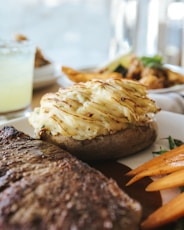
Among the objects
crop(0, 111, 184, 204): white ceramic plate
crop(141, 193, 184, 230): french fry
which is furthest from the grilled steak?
crop(0, 111, 184, 204): white ceramic plate

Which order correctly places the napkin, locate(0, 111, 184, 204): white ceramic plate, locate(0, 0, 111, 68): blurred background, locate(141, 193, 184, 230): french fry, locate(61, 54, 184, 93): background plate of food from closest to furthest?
1. locate(141, 193, 184, 230): french fry
2. locate(0, 111, 184, 204): white ceramic plate
3. the napkin
4. locate(61, 54, 184, 93): background plate of food
5. locate(0, 0, 111, 68): blurred background

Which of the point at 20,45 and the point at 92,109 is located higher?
the point at 20,45

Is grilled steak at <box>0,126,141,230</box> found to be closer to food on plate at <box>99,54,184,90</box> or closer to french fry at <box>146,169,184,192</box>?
french fry at <box>146,169,184,192</box>

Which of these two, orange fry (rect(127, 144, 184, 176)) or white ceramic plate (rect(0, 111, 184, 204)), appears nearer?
orange fry (rect(127, 144, 184, 176))

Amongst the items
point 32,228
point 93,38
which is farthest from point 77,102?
point 93,38

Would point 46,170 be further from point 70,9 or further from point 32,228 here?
point 70,9

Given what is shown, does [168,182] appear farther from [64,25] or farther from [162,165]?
[64,25]
